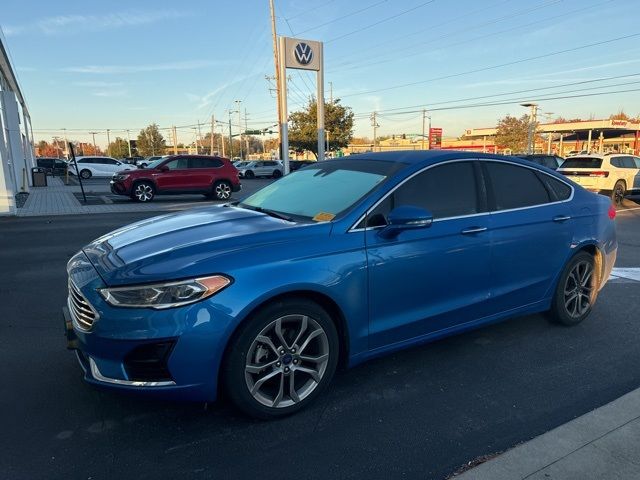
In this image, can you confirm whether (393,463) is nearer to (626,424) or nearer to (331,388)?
(331,388)

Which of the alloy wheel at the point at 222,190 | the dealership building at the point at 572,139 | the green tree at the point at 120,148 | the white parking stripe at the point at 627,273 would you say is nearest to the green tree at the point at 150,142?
the green tree at the point at 120,148

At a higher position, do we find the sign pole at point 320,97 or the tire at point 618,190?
the sign pole at point 320,97

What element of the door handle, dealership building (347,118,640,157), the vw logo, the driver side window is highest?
the vw logo

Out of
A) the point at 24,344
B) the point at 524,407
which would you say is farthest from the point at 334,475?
the point at 24,344

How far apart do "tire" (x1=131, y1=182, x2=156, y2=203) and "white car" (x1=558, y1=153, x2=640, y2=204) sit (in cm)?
1486

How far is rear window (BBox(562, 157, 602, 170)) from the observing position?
1574 centimetres

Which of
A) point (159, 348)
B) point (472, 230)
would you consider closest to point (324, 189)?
point (472, 230)

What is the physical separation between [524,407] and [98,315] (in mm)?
2672

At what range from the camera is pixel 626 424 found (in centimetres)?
276

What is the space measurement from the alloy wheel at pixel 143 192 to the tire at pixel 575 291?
1584 cm

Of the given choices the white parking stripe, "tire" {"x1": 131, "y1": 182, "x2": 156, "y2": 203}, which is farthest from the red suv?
the white parking stripe

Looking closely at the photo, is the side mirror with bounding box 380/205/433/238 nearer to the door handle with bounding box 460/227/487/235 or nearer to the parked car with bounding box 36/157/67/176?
the door handle with bounding box 460/227/487/235

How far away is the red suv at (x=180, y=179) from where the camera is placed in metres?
17.3

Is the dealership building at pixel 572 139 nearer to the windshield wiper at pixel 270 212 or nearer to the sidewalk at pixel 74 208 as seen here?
the windshield wiper at pixel 270 212
